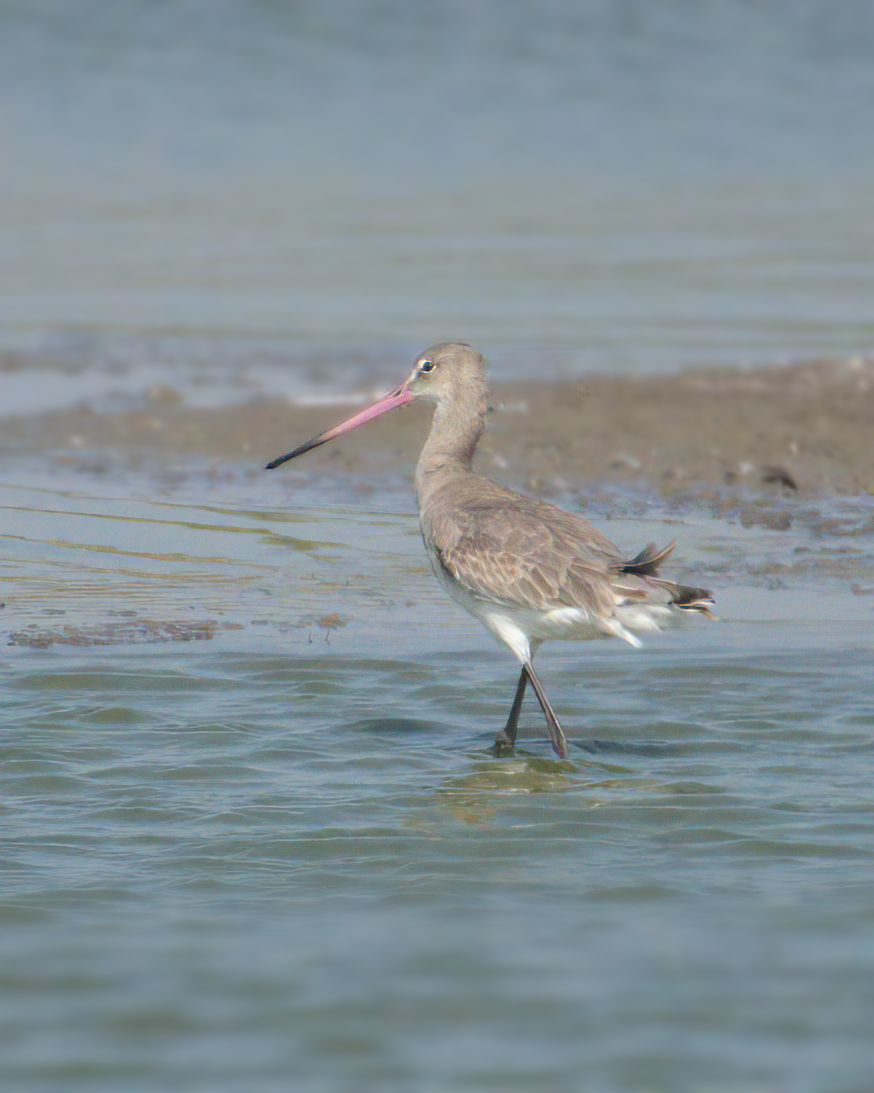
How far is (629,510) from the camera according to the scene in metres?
9.30

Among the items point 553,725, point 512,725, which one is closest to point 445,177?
point 512,725

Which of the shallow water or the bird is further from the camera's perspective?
the bird

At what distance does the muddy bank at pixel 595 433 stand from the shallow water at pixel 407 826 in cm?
138

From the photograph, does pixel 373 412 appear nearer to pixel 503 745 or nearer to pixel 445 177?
pixel 503 745

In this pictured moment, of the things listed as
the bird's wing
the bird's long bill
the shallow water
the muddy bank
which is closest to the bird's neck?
the bird's long bill

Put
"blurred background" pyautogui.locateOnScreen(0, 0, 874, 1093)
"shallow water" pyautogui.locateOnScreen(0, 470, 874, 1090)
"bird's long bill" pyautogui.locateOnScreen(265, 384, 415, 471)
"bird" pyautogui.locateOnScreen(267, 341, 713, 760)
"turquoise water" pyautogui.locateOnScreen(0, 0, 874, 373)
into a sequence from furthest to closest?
"turquoise water" pyautogui.locateOnScreen(0, 0, 874, 373)
"bird's long bill" pyautogui.locateOnScreen(265, 384, 415, 471)
"bird" pyautogui.locateOnScreen(267, 341, 713, 760)
"blurred background" pyautogui.locateOnScreen(0, 0, 874, 1093)
"shallow water" pyautogui.locateOnScreen(0, 470, 874, 1090)

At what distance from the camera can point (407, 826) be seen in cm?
507

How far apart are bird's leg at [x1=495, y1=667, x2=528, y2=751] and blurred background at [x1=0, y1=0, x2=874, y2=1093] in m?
0.07

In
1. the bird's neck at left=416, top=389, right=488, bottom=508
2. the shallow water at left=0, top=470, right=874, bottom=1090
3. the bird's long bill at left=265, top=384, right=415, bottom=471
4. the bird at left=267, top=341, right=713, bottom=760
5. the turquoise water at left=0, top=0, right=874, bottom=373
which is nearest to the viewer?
the shallow water at left=0, top=470, right=874, bottom=1090

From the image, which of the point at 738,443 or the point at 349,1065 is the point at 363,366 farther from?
the point at 349,1065

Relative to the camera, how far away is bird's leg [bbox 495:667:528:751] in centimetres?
606

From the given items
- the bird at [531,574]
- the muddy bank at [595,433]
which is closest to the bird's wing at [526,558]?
the bird at [531,574]

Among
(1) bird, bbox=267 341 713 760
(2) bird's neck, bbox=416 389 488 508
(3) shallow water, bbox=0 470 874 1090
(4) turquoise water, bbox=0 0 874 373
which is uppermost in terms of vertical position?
(4) turquoise water, bbox=0 0 874 373

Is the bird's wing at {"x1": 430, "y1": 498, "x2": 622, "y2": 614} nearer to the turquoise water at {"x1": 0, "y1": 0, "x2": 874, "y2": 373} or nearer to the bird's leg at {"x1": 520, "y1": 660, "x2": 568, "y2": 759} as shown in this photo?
the bird's leg at {"x1": 520, "y1": 660, "x2": 568, "y2": 759}
